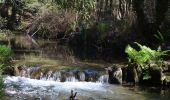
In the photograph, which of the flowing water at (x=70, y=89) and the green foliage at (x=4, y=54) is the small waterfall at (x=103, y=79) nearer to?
the flowing water at (x=70, y=89)

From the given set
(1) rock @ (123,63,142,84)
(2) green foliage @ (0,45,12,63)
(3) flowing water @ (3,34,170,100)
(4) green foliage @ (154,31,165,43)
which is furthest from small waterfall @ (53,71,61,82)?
(4) green foliage @ (154,31,165,43)

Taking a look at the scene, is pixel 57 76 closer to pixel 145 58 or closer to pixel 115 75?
pixel 115 75

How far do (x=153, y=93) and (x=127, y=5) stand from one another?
1559 centimetres

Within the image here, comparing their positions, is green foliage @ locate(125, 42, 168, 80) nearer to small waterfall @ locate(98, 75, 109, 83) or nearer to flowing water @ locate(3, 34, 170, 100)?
flowing water @ locate(3, 34, 170, 100)

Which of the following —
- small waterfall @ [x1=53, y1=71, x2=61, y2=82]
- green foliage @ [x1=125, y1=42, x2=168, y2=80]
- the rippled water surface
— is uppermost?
green foliage @ [x1=125, y1=42, x2=168, y2=80]

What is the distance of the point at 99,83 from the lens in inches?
691

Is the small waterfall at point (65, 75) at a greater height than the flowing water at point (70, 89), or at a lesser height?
greater

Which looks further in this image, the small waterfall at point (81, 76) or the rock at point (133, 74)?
the small waterfall at point (81, 76)

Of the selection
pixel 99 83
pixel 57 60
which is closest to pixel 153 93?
pixel 99 83

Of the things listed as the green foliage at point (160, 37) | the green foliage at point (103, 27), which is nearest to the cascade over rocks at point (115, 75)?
the green foliage at point (160, 37)

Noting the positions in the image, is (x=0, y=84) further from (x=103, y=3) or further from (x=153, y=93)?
(x=103, y=3)

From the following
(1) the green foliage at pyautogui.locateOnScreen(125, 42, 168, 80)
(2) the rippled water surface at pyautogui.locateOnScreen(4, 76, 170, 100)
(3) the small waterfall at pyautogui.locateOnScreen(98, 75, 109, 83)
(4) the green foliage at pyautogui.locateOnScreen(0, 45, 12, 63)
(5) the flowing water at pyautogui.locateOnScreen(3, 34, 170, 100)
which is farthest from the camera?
(3) the small waterfall at pyautogui.locateOnScreen(98, 75, 109, 83)

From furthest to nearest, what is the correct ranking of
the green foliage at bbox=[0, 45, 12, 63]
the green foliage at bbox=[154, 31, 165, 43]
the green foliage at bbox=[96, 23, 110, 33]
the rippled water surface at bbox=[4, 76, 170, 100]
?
1. the green foliage at bbox=[96, 23, 110, 33]
2. the green foliage at bbox=[154, 31, 165, 43]
3. the green foliage at bbox=[0, 45, 12, 63]
4. the rippled water surface at bbox=[4, 76, 170, 100]

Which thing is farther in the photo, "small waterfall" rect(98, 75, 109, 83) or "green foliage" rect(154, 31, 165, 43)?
"green foliage" rect(154, 31, 165, 43)
